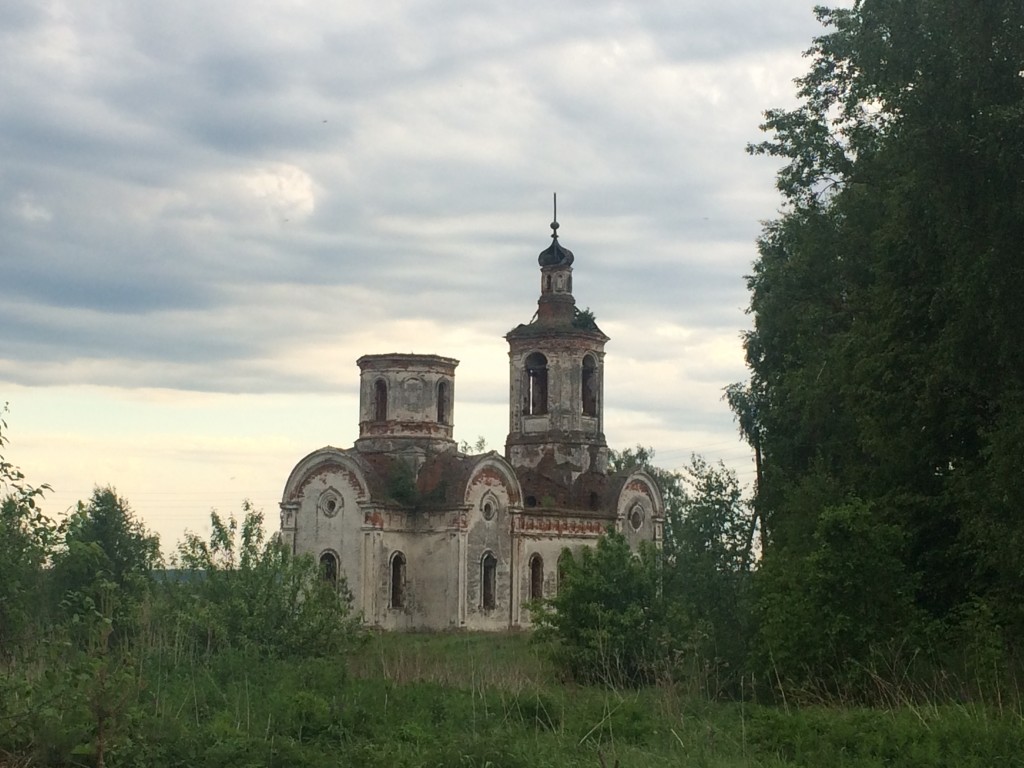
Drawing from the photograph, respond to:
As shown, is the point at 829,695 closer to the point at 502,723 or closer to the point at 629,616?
the point at 502,723

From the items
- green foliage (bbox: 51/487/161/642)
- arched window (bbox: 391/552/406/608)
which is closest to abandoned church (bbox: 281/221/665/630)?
arched window (bbox: 391/552/406/608)

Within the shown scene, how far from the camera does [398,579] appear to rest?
34.0 m

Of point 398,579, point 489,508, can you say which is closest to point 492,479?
Result: point 489,508

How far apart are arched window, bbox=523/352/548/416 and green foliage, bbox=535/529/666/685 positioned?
54.8 ft

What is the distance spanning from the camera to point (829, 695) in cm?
1438

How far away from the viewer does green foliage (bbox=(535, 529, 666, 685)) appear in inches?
776

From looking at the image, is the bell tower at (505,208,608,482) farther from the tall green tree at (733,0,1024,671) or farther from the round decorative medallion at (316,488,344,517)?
the tall green tree at (733,0,1024,671)

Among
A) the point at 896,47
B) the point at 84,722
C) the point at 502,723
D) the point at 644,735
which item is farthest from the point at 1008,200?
the point at 84,722

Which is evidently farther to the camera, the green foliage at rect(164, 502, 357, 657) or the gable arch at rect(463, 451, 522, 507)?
the gable arch at rect(463, 451, 522, 507)

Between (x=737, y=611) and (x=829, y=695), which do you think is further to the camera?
(x=737, y=611)

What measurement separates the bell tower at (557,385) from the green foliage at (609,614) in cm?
1622

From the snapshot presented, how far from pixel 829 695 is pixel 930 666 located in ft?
4.29

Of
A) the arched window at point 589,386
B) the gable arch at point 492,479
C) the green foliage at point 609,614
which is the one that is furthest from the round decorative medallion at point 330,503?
the green foliage at point 609,614

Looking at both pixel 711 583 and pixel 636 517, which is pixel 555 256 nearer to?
pixel 636 517
